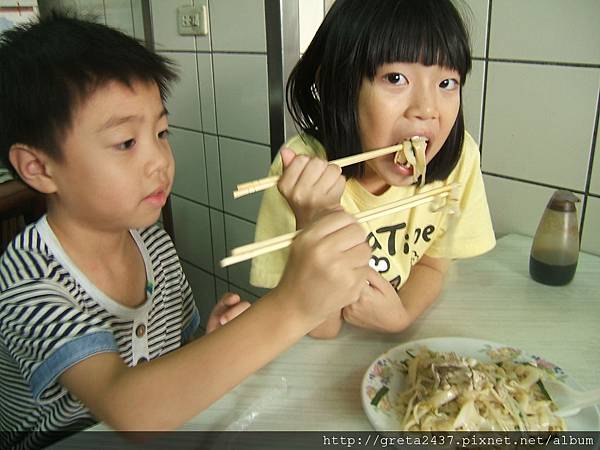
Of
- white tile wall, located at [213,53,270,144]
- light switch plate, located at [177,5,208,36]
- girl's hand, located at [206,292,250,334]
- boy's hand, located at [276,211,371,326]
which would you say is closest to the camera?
boy's hand, located at [276,211,371,326]

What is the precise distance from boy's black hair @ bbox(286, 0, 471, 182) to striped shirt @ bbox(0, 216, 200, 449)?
0.50 m

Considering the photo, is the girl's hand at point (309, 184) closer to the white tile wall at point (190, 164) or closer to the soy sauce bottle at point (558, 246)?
the soy sauce bottle at point (558, 246)

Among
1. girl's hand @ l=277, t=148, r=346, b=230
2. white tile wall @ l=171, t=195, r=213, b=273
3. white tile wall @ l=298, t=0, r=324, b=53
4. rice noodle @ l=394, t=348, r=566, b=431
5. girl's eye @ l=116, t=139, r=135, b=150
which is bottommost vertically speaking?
white tile wall @ l=171, t=195, r=213, b=273

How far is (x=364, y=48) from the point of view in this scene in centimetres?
92

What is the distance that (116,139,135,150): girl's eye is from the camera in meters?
0.84

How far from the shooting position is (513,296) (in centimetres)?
107

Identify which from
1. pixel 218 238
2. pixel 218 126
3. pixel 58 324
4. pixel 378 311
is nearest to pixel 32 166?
pixel 58 324

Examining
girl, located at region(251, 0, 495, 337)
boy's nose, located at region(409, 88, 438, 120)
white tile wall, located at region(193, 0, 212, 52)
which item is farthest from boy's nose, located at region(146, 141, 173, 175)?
white tile wall, located at region(193, 0, 212, 52)

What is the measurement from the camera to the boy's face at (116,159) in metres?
0.83

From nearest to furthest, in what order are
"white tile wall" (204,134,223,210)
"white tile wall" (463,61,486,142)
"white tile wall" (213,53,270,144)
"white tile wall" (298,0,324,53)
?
"white tile wall" (463,61,486,142) < "white tile wall" (298,0,324,53) < "white tile wall" (213,53,270,144) < "white tile wall" (204,134,223,210)

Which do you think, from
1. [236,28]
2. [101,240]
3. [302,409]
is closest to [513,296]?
[302,409]

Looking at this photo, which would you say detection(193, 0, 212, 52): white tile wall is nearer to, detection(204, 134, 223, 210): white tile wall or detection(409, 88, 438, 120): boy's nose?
detection(204, 134, 223, 210): white tile wall

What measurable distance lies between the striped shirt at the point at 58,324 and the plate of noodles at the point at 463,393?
414 millimetres

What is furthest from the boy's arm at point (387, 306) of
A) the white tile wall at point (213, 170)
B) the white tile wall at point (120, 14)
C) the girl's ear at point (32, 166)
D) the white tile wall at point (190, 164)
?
the white tile wall at point (120, 14)
